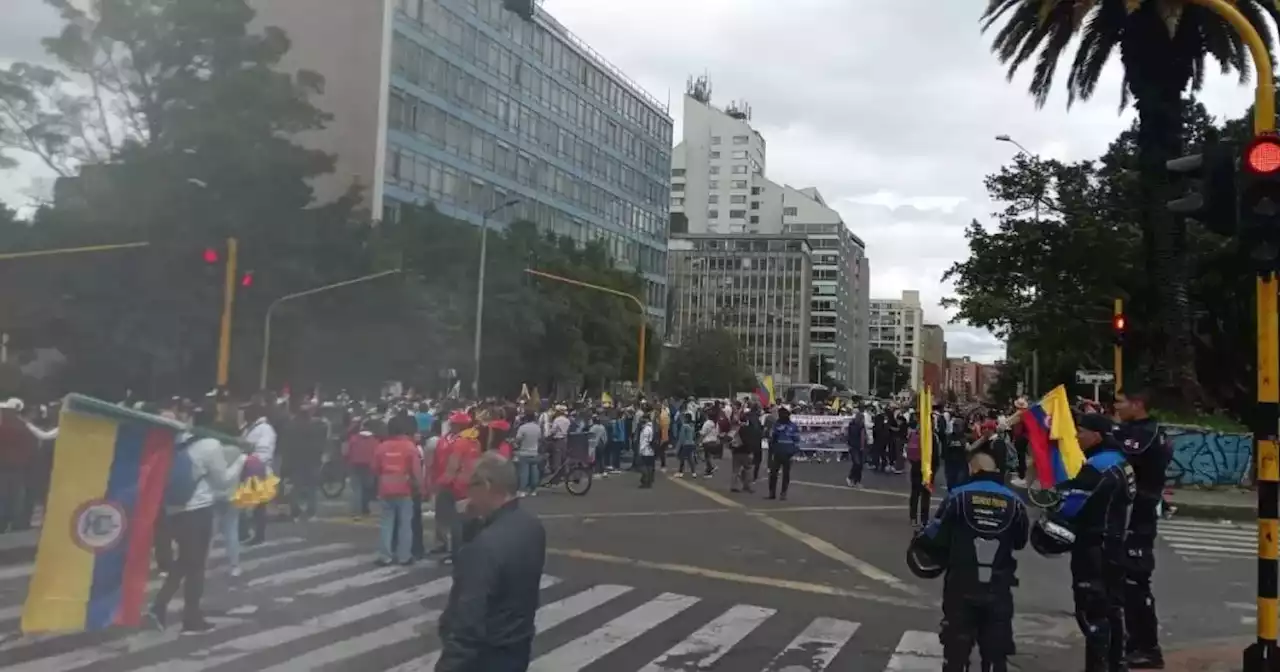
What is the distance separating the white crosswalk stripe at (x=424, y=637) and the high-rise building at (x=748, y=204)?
13864 cm

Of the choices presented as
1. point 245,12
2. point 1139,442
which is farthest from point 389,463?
point 245,12

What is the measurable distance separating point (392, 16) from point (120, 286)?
10788 millimetres

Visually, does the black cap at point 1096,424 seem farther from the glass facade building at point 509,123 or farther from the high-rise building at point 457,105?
the high-rise building at point 457,105

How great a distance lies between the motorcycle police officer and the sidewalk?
1670 centimetres

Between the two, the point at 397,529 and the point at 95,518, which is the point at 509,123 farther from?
the point at 95,518

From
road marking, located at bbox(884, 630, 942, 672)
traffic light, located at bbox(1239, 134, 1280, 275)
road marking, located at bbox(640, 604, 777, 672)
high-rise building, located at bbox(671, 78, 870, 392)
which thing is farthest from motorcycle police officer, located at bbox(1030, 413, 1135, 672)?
high-rise building, located at bbox(671, 78, 870, 392)

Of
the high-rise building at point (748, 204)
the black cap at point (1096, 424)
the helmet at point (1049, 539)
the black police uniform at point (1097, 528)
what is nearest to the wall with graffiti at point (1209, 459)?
the black police uniform at point (1097, 528)

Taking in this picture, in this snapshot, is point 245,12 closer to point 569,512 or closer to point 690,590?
point 569,512

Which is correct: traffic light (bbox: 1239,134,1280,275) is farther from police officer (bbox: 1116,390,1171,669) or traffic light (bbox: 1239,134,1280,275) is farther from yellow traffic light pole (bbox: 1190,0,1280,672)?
Result: police officer (bbox: 1116,390,1171,669)

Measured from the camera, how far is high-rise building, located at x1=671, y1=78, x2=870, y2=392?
154250mm

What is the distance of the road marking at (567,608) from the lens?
840 centimetres

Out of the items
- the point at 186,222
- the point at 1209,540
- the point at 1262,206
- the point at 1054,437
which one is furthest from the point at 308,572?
the point at 186,222

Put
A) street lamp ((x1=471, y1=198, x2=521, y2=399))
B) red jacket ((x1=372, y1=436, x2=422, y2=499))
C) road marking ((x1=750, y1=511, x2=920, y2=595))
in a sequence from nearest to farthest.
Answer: road marking ((x1=750, y1=511, x2=920, y2=595))
red jacket ((x1=372, y1=436, x2=422, y2=499))
street lamp ((x1=471, y1=198, x2=521, y2=399))

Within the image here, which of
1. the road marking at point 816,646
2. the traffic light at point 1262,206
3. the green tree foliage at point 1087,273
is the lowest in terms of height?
the road marking at point 816,646
